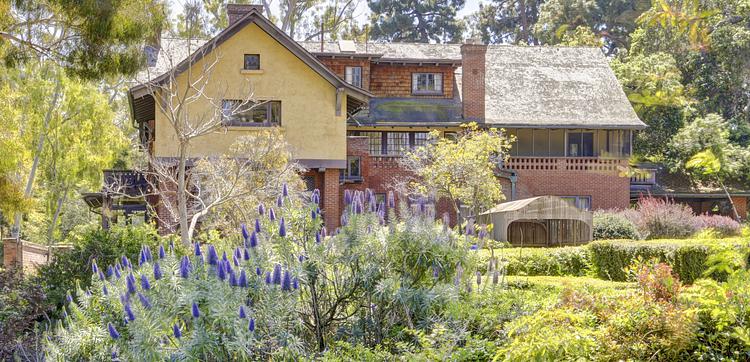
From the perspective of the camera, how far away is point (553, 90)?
3656 cm

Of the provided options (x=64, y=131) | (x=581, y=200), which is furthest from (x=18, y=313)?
(x=581, y=200)

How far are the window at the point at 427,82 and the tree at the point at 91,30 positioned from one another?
21.3 m

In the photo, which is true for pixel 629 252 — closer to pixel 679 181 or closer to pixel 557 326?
pixel 557 326

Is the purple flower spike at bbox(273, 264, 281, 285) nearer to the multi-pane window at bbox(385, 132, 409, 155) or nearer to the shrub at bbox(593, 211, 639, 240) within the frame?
the shrub at bbox(593, 211, 639, 240)

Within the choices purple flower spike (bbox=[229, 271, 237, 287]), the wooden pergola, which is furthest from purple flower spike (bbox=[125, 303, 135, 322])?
the wooden pergola

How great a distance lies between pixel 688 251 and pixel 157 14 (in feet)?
39.6

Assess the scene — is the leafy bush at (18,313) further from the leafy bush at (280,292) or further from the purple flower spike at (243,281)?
the purple flower spike at (243,281)

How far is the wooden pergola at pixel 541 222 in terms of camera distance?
26.8m

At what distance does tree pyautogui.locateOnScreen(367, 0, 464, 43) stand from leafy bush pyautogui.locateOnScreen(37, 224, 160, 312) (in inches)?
1877

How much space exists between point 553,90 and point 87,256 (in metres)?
26.6

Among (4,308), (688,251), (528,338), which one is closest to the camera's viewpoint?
(528,338)

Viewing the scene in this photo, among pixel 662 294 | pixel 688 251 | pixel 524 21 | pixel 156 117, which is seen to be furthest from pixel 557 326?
pixel 524 21

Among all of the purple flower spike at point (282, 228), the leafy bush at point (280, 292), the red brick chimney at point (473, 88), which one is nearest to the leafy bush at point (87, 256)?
the leafy bush at point (280, 292)

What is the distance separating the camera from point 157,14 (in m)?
14.0
